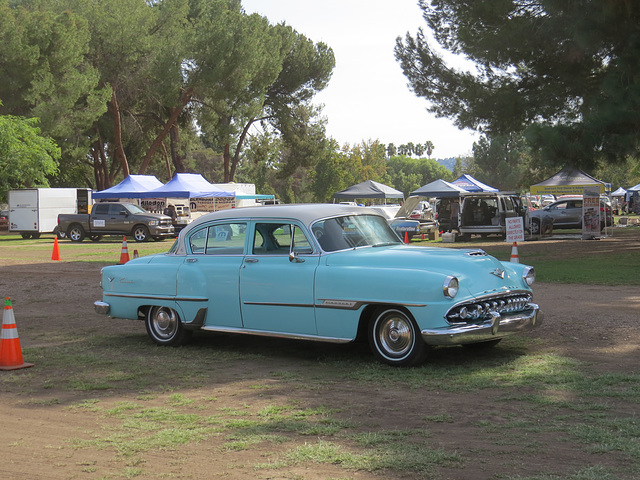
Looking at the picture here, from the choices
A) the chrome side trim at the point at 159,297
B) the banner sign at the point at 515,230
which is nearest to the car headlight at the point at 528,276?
the chrome side trim at the point at 159,297

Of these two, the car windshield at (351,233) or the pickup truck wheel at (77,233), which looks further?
the pickup truck wheel at (77,233)

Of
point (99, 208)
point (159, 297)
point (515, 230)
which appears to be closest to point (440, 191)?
point (99, 208)

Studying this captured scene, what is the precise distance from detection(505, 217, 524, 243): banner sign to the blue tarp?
2463 cm

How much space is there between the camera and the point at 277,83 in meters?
60.6

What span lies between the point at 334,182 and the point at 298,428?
72813 mm

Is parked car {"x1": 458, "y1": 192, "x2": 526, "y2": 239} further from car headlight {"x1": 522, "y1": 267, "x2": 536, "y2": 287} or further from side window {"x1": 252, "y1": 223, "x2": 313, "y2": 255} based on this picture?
side window {"x1": 252, "y1": 223, "x2": 313, "y2": 255}

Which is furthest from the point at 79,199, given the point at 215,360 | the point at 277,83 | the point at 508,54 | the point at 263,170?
the point at 263,170

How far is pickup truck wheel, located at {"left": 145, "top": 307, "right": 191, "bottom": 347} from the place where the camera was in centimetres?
906

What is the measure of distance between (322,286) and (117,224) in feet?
92.1

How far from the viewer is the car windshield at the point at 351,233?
26.7 ft

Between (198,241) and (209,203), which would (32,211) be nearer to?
(209,203)

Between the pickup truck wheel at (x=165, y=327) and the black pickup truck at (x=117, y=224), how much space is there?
81.6ft

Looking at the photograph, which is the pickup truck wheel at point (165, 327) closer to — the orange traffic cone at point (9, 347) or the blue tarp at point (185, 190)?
the orange traffic cone at point (9, 347)

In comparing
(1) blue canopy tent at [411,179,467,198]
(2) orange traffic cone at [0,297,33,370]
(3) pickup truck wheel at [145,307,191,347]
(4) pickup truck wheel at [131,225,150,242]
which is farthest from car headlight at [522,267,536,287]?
(4) pickup truck wheel at [131,225,150,242]
